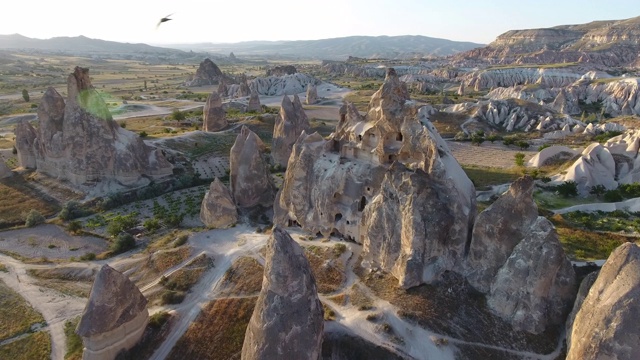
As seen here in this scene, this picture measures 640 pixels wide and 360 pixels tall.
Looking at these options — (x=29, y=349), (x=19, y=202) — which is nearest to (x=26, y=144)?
(x=19, y=202)

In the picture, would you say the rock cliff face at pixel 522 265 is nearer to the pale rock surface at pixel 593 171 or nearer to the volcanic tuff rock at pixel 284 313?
the volcanic tuff rock at pixel 284 313

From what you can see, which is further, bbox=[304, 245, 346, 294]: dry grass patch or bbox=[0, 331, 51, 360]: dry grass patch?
bbox=[304, 245, 346, 294]: dry grass patch

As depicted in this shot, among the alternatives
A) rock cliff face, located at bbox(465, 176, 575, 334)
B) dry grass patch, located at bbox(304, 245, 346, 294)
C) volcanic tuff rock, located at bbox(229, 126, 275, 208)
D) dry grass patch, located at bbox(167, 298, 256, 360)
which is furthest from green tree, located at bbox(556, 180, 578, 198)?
dry grass patch, located at bbox(167, 298, 256, 360)

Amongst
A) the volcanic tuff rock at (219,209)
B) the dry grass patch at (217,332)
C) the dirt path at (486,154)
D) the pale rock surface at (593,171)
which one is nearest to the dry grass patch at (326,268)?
the dry grass patch at (217,332)

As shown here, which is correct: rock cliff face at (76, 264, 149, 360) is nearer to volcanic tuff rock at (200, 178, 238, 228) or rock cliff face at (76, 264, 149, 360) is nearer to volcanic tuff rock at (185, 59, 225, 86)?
volcanic tuff rock at (200, 178, 238, 228)

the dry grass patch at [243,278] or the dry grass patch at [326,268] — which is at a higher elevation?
the dry grass patch at [326,268]

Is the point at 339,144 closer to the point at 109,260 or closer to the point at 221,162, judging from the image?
the point at 109,260

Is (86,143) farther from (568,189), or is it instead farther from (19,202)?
(568,189)
